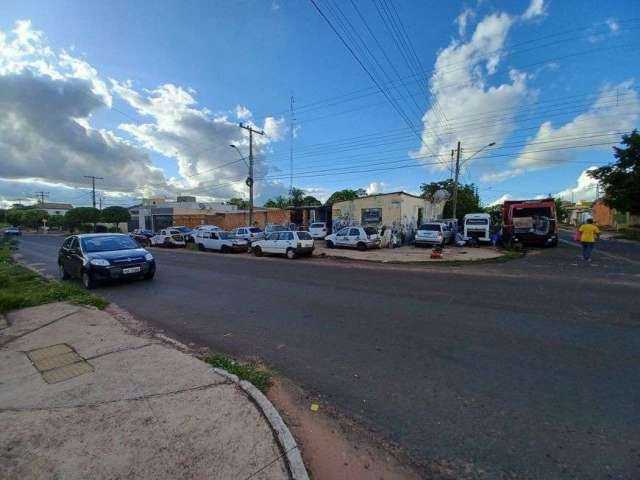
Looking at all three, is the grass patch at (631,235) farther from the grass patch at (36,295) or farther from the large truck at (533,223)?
the grass patch at (36,295)

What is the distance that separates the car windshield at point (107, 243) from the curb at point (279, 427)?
8193 mm

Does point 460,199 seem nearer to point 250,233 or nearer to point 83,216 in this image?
point 250,233

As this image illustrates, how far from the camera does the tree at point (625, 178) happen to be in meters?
27.5

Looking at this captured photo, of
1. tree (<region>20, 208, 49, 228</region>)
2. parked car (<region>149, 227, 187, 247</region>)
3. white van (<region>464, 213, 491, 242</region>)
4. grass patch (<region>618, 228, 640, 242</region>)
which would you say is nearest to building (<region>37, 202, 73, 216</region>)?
tree (<region>20, 208, 49, 228</region>)

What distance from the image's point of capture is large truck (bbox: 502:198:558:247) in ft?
61.0

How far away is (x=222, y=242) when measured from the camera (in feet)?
67.8

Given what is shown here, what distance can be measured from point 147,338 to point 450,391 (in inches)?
172

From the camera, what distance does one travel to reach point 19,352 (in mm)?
4352

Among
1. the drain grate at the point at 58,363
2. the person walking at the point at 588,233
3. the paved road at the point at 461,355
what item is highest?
the person walking at the point at 588,233

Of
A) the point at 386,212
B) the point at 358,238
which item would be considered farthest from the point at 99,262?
the point at 386,212

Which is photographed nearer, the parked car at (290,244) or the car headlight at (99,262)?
the car headlight at (99,262)

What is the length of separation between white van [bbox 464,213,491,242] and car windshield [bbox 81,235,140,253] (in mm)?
20319

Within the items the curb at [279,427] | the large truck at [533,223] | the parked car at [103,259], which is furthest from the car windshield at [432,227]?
the curb at [279,427]

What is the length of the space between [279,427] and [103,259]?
8.60 m
